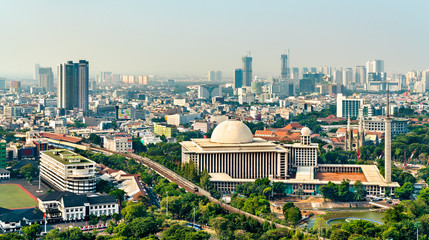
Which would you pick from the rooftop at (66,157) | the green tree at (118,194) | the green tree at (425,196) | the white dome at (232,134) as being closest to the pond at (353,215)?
the green tree at (425,196)

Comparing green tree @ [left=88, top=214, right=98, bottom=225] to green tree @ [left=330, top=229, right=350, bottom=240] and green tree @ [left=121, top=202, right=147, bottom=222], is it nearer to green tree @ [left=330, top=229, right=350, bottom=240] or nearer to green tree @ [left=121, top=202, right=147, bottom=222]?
green tree @ [left=121, top=202, right=147, bottom=222]

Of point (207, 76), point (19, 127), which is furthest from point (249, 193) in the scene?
point (207, 76)

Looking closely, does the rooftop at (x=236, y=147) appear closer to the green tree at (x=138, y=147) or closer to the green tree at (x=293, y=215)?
the green tree at (x=293, y=215)

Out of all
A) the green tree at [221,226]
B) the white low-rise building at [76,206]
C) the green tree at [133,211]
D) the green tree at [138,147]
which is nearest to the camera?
the green tree at [221,226]

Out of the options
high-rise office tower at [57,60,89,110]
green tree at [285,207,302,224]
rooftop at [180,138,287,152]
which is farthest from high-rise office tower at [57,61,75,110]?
green tree at [285,207,302,224]

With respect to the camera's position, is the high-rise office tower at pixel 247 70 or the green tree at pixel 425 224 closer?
the green tree at pixel 425 224

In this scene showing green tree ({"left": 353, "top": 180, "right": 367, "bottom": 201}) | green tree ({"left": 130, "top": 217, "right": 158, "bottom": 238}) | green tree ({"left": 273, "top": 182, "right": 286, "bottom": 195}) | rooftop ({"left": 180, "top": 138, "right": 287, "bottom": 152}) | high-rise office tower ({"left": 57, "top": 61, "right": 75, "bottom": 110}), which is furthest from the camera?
high-rise office tower ({"left": 57, "top": 61, "right": 75, "bottom": 110})
